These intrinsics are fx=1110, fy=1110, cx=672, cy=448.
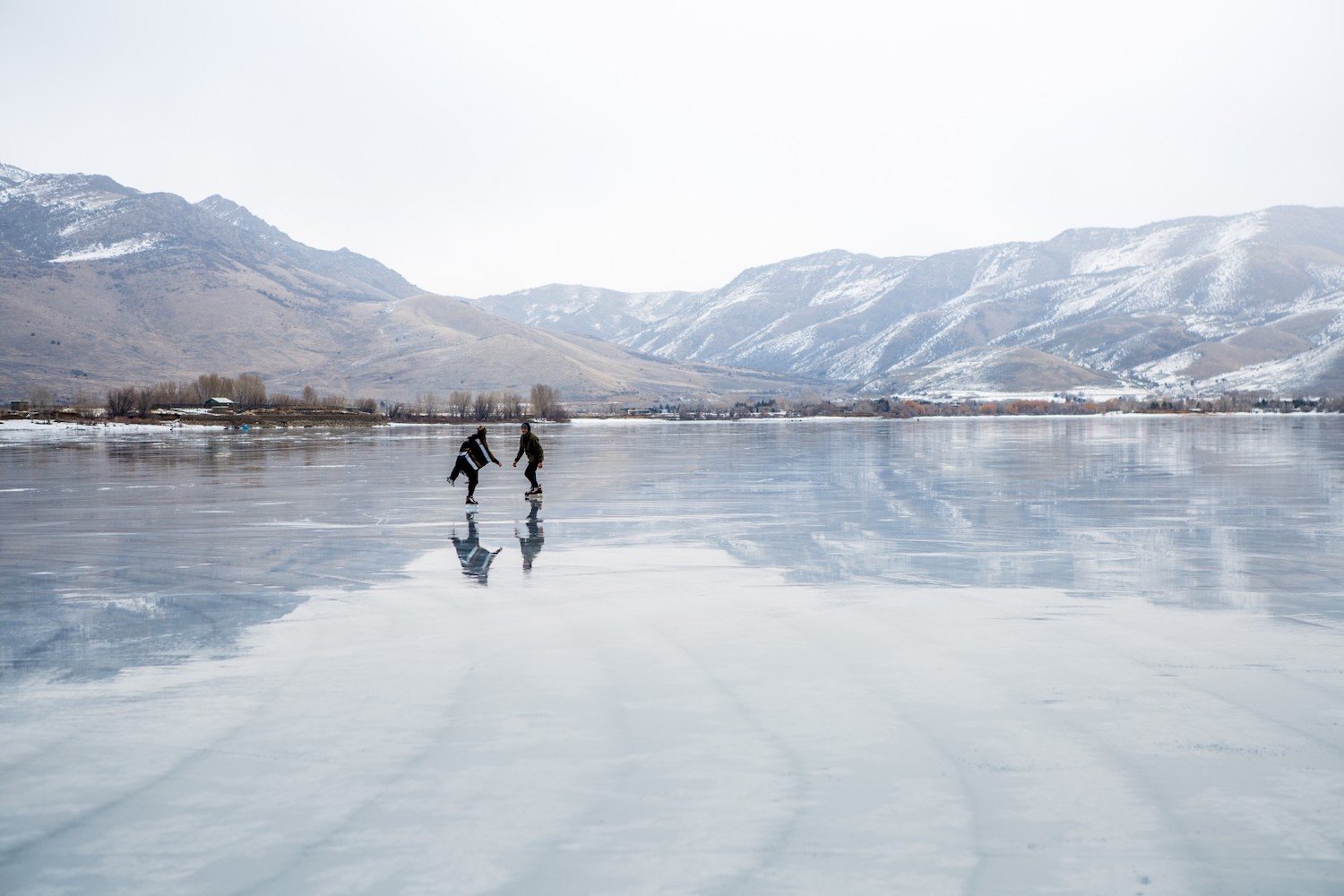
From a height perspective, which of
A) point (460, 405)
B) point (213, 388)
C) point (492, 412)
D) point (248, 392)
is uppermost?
point (213, 388)

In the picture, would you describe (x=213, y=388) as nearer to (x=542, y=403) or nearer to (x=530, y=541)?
(x=542, y=403)

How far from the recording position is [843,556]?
49.4 feet

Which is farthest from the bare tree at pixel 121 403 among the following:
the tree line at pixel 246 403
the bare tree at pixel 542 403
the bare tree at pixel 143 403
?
the bare tree at pixel 542 403

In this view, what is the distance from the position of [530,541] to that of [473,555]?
1726 mm

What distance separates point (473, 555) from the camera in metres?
15.6

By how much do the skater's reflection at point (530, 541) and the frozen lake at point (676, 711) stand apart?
0.37 ft

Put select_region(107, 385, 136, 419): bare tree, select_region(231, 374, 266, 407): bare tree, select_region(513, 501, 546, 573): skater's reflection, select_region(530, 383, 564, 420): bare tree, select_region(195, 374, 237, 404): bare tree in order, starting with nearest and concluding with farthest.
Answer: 1. select_region(513, 501, 546, 573): skater's reflection
2. select_region(107, 385, 136, 419): bare tree
3. select_region(530, 383, 564, 420): bare tree
4. select_region(231, 374, 266, 407): bare tree
5. select_region(195, 374, 237, 404): bare tree

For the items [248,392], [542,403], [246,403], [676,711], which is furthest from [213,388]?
[676,711]

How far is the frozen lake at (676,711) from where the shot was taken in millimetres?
5043

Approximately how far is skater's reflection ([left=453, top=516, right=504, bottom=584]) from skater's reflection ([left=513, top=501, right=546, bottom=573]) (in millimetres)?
457

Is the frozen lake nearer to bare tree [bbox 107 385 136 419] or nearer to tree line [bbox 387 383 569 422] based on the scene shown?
bare tree [bbox 107 385 136 419]

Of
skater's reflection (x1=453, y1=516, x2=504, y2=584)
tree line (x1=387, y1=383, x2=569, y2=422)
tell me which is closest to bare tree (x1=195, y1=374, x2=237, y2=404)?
tree line (x1=387, y1=383, x2=569, y2=422)

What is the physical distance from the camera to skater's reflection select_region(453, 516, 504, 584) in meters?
13.9

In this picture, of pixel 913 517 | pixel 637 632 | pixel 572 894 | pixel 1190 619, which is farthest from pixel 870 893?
pixel 913 517
